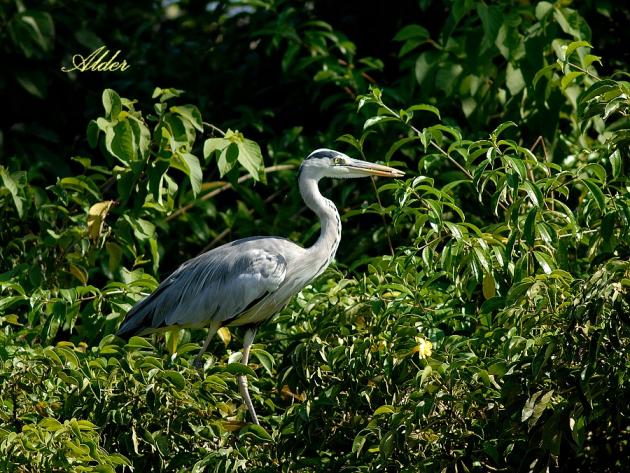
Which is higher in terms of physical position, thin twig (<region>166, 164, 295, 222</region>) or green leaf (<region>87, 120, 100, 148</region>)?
green leaf (<region>87, 120, 100, 148</region>)

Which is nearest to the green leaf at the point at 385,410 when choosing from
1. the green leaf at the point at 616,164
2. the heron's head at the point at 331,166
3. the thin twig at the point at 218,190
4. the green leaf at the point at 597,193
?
the green leaf at the point at 597,193

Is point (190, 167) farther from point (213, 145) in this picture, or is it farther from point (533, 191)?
point (533, 191)

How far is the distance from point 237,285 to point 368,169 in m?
0.89

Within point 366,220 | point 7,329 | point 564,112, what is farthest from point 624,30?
point 7,329

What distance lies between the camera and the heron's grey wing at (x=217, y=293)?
5328mm

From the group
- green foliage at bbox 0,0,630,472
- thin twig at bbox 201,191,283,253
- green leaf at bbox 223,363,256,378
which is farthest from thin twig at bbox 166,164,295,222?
green leaf at bbox 223,363,256,378

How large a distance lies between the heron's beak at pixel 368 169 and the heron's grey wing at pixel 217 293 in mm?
613

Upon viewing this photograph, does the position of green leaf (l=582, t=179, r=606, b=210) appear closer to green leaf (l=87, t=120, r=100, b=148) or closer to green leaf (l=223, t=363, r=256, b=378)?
green leaf (l=223, t=363, r=256, b=378)

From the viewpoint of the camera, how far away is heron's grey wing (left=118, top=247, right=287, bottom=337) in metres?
5.33

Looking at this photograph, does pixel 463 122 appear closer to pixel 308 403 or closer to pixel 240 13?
pixel 240 13

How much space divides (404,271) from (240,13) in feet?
10.5

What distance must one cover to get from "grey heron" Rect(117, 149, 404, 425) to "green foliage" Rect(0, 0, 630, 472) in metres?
0.10

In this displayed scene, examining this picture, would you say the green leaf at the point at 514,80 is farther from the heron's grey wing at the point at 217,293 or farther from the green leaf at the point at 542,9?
the heron's grey wing at the point at 217,293

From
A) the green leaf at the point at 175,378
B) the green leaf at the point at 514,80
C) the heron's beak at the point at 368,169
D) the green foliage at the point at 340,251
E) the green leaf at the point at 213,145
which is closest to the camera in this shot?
the green foliage at the point at 340,251
